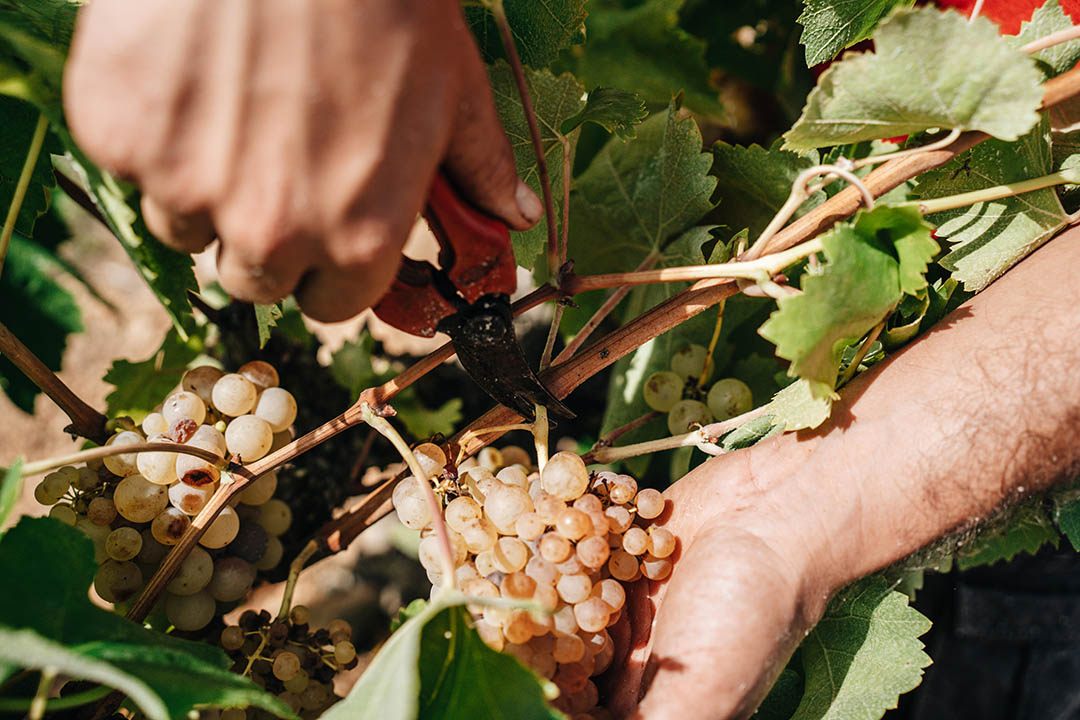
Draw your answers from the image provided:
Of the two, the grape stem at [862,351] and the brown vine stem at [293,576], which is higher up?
the grape stem at [862,351]

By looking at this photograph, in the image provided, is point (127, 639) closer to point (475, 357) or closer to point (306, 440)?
point (306, 440)

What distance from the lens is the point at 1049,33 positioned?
57 cm

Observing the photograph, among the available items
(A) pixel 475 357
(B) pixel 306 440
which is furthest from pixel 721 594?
(B) pixel 306 440

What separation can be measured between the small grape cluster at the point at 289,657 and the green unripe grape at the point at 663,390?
0.39 meters

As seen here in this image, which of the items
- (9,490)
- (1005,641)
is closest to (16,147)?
(9,490)

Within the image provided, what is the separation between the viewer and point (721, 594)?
524 millimetres

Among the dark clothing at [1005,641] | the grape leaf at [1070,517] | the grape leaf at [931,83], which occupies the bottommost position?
the dark clothing at [1005,641]

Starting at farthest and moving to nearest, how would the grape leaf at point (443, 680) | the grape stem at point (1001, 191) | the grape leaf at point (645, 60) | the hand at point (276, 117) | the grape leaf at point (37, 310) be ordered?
the grape leaf at point (645, 60)
the grape leaf at point (37, 310)
the grape stem at point (1001, 191)
the grape leaf at point (443, 680)
the hand at point (276, 117)

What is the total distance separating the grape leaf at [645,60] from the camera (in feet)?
3.45

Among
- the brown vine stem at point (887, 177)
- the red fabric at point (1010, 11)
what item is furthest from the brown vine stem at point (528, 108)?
the red fabric at point (1010, 11)

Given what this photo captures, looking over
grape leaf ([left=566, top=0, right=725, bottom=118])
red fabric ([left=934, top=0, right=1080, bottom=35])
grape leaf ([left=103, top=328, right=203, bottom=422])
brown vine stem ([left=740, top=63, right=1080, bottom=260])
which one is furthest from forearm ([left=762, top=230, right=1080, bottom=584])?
grape leaf ([left=103, top=328, right=203, bottom=422])

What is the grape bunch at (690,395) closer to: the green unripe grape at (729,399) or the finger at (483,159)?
the green unripe grape at (729,399)

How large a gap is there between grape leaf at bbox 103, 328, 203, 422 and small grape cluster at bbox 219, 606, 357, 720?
0.97 ft

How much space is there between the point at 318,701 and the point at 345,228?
0.52 metres
